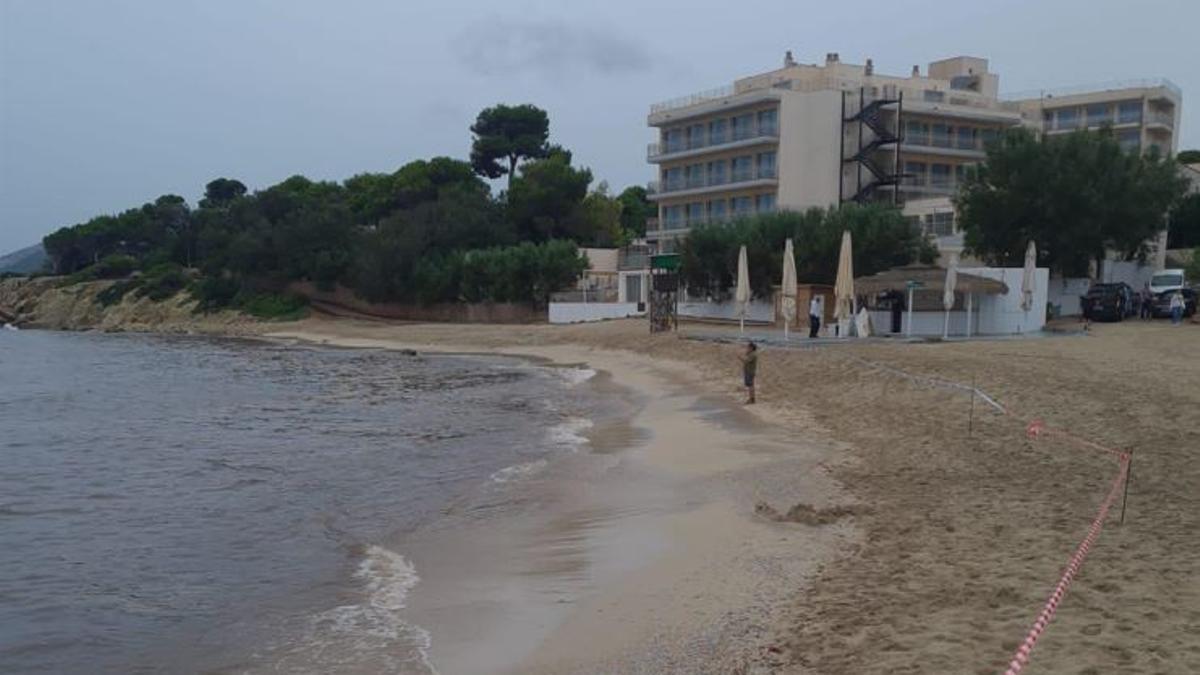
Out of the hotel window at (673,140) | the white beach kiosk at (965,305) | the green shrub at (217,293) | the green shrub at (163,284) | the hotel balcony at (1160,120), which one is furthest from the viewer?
the green shrub at (163,284)

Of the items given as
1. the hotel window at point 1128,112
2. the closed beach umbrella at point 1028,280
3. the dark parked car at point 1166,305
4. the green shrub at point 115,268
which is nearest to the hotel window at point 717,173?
the hotel window at point 1128,112

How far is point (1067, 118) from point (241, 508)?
80.4 metres

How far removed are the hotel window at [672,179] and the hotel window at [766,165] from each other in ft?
27.9

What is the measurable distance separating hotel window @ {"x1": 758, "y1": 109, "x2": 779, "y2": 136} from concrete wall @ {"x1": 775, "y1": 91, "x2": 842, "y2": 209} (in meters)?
0.43

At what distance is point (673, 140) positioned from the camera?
74000 mm

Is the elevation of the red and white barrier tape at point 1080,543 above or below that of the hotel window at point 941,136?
below

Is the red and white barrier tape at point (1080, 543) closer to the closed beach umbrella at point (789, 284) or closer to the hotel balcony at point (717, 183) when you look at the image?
the closed beach umbrella at point (789, 284)

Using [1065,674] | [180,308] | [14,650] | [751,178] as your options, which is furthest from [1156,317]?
[180,308]

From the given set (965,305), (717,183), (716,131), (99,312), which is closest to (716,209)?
(717,183)

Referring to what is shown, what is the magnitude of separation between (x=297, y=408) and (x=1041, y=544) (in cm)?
2060

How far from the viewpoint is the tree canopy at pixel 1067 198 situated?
39.9 meters

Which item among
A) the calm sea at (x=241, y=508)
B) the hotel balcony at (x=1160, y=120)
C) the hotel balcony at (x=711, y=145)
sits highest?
the hotel balcony at (x=1160, y=120)

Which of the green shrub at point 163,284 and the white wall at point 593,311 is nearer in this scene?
the white wall at point 593,311

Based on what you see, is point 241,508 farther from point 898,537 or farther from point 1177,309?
point 1177,309
